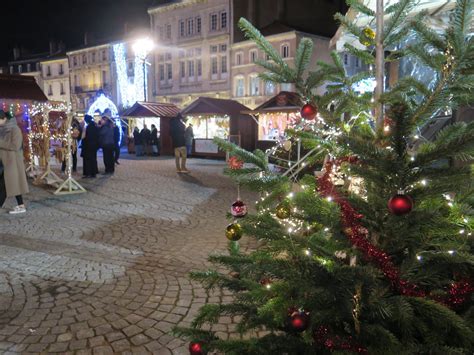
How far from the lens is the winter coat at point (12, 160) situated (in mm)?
7562

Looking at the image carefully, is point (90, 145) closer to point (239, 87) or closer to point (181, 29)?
point (239, 87)

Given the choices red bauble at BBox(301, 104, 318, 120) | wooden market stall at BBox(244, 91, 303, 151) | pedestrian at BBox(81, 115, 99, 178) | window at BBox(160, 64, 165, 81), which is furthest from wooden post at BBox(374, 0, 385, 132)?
window at BBox(160, 64, 165, 81)

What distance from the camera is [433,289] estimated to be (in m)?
2.01

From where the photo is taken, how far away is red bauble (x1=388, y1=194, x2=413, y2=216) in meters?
1.49

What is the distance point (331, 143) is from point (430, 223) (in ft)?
2.19

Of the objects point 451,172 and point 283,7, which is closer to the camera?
point 451,172

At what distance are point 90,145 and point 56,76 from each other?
49.6 metres

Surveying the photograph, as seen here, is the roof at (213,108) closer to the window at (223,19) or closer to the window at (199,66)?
the window at (223,19)

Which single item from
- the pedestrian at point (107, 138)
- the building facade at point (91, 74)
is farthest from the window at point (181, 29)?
the pedestrian at point (107, 138)

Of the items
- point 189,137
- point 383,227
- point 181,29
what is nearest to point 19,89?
point 189,137

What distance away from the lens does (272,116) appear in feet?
68.6

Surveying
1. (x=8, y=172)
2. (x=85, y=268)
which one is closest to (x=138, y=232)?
(x=85, y=268)

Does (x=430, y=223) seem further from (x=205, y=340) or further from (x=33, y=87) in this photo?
(x=33, y=87)

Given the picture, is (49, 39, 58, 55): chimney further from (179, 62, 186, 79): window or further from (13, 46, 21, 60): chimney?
(179, 62, 186, 79): window
